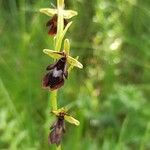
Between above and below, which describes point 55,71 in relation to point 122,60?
above

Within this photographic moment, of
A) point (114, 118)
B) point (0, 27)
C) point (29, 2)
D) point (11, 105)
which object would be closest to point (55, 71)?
point (11, 105)

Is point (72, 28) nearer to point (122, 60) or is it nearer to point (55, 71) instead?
point (122, 60)

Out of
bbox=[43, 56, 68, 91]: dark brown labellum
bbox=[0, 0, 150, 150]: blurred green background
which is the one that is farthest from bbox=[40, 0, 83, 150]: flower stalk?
bbox=[0, 0, 150, 150]: blurred green background

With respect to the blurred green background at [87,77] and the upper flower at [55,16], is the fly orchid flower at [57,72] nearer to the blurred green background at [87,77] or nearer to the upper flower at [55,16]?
the upper flower at [55,16]

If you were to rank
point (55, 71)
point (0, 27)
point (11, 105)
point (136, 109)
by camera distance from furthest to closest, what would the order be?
point (0, 27) < point (136, 109) < point (11, 105) < point (55, 71)

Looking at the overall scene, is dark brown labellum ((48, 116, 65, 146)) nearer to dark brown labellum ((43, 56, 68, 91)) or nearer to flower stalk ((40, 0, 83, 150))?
flower stalk ((40, 0, 83, 150))

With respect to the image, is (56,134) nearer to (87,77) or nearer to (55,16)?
(55,16)

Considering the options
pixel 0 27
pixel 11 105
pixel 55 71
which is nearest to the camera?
pixel 55 71
